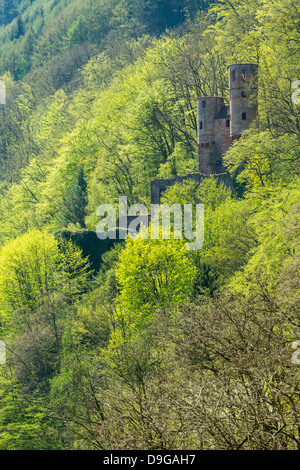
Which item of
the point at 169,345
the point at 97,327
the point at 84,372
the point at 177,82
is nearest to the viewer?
the point at 169,345

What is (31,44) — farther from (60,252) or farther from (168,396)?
(168,396)

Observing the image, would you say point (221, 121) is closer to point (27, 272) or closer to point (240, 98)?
point (240, 98)

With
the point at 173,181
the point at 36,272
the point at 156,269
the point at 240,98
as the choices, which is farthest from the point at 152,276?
the point at 240,98

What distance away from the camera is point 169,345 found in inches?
615

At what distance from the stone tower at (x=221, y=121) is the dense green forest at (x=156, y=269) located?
5.32 feet

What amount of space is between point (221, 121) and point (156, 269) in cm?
1319

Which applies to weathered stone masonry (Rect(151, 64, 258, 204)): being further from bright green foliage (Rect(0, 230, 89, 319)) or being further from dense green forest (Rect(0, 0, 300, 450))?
bright green foliage (Rect(0, 230, 89, 319))

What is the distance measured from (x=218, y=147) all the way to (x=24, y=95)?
163 ft

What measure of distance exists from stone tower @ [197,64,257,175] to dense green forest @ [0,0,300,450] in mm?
1621

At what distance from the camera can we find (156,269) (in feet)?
95.0

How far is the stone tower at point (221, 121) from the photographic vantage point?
36.3 metres

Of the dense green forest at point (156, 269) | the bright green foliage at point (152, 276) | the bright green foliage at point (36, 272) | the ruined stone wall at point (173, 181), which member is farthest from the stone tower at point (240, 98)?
the bright green foliage at point (36, 272)

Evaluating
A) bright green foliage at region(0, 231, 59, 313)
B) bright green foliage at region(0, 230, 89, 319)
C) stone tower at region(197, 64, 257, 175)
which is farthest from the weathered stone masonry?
bright green foliage at region(0, 231, 59, 313)
